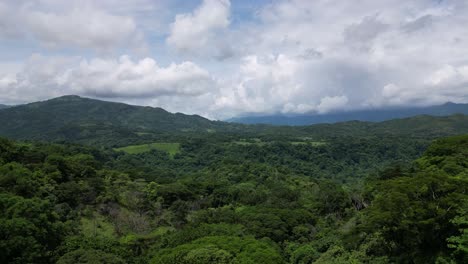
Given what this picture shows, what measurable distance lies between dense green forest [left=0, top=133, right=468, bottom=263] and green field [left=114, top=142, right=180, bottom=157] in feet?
256

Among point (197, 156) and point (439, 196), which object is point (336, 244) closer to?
point (439, 196)

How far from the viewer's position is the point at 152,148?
153 m

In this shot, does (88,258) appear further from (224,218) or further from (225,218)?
(225,218)

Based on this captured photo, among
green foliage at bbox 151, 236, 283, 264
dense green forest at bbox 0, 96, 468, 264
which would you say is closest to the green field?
dense green forest at bbox 0, 96, 468, 264

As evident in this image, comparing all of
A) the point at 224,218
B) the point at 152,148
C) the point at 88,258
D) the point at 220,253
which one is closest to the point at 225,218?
the point at 224,218

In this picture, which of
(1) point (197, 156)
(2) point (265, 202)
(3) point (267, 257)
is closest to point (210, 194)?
(2) point (265, 202)

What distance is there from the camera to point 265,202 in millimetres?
57844

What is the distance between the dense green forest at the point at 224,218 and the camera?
22.2 meters

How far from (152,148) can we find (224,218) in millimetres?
117558

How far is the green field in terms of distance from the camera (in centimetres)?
15062

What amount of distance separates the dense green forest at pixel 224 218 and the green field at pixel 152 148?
7810 cm

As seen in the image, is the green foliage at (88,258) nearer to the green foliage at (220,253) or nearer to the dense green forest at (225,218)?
the dense green forest at (225,218)

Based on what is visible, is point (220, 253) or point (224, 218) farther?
point (224, 218)

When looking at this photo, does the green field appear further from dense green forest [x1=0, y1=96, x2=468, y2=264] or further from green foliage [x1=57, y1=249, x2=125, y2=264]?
green foliage [x1=57, y1=249, x2=125, y2=264]
